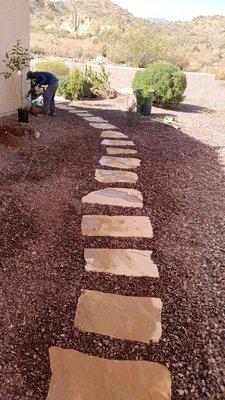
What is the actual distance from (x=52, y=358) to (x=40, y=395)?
22 cm

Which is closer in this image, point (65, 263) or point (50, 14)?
point (65, 263)

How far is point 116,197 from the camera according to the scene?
4.07m

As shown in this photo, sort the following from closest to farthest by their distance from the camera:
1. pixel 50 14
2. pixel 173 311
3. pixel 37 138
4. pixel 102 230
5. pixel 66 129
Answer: pixel 173 311, pixel 102 230, pixel 37 138, pixel 66 129, pixel 50 14

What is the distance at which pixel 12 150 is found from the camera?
5449 mm

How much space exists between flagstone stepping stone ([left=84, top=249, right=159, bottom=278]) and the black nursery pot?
465cm

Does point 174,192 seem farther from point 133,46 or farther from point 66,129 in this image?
point 133,46

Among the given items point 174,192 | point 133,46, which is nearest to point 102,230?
point 174,192

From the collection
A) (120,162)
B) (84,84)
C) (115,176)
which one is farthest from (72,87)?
(115,176)

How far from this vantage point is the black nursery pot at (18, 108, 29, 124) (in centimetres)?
688

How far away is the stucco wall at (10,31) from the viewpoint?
6.89 meters

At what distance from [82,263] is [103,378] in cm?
104

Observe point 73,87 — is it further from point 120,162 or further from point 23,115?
point 120,162

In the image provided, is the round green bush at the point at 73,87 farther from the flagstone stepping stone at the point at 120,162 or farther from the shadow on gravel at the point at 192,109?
the flagstone stepping stone at the point at 120,162

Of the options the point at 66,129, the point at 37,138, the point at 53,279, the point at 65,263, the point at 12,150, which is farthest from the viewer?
the point at 66,129
